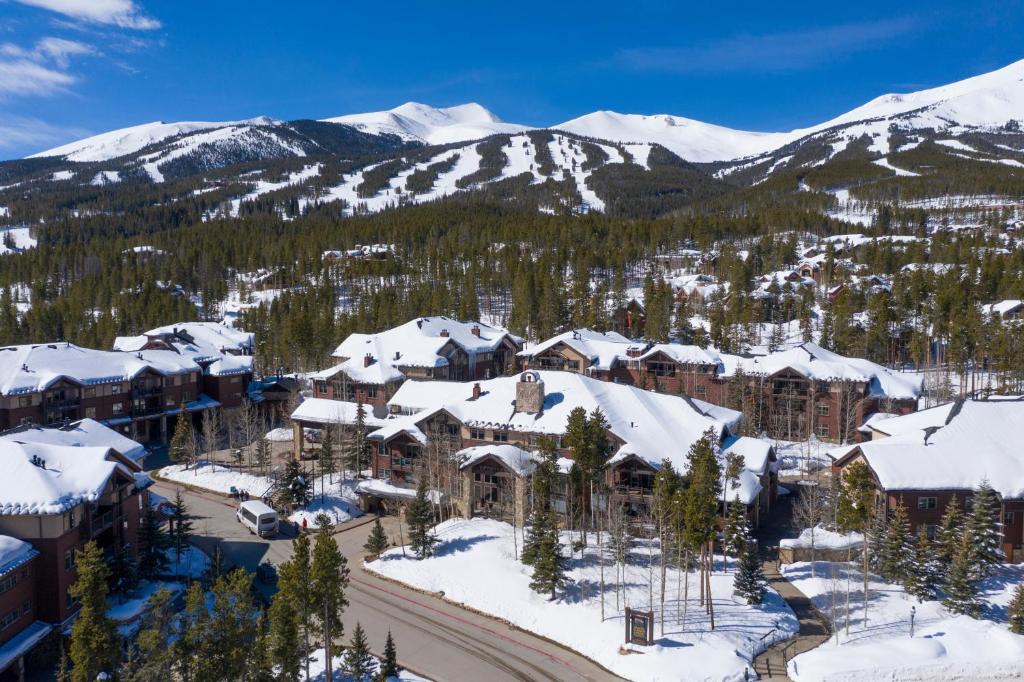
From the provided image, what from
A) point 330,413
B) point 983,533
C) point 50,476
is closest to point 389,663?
point 50,476

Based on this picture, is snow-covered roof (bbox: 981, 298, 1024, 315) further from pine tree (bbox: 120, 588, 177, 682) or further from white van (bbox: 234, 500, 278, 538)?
pine tree (bbox: 120, 588, 177, 682)

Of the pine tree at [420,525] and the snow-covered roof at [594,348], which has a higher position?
the snow-covered roof at [594,348]

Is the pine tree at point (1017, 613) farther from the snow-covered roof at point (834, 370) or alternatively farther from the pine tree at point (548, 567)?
Answer: the snow-covered roof at point (834, 370)

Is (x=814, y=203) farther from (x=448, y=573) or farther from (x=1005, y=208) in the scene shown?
(x=448, y=573)

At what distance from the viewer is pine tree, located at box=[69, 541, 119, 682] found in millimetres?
20469

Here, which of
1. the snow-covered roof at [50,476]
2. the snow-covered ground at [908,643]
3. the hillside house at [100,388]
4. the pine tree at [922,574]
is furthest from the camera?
the hillside house at [100,388]

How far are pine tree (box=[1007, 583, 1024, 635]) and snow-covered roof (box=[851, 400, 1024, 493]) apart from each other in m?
7.21

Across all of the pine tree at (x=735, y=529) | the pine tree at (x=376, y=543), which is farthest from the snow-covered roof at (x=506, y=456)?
the pine tree at (x=735, y=529)

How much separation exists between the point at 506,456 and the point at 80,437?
22980mm

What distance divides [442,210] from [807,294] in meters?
118

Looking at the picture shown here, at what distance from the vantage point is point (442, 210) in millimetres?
188250

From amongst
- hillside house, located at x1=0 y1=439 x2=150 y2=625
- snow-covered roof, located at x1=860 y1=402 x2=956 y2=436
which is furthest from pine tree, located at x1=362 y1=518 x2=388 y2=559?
snow-covered roof, located at x1=860 y1=402 x2=956 y2=436

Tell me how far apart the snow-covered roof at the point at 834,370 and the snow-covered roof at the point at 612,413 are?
14383 millimetres

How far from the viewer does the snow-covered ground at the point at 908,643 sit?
25.0 meters
